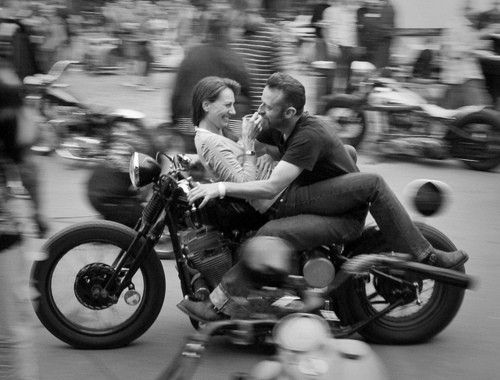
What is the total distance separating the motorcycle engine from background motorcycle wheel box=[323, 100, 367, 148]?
6292 mm

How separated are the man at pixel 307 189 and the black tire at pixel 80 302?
246 millimetres

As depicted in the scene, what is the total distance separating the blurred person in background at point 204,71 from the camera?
719 centimetres

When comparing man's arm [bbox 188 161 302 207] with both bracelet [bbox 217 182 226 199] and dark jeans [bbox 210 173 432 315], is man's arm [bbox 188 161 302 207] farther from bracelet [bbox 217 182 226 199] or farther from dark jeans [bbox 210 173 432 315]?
dark jeans [bbox 210 173 432 315]

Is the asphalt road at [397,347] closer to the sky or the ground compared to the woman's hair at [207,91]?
closer to the ground

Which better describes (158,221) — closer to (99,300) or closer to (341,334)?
(99,300)

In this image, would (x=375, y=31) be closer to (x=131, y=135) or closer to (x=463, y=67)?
(x=463, y=67)

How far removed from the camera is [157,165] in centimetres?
497

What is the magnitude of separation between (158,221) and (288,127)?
823 millimetres

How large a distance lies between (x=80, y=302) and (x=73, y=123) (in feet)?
19.9

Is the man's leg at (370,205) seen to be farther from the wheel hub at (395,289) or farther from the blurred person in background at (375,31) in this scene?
the blurred person in background at (375,31)

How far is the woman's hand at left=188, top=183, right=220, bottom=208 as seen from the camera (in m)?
4.75

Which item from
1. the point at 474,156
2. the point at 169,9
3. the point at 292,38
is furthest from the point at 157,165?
the point at 169,9

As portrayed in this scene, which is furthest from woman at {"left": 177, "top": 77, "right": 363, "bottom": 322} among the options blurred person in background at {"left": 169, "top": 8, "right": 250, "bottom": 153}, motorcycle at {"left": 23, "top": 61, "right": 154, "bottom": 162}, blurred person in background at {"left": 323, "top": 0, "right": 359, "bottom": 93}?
blurred person in background at {"left": 323, "top": 0, "right": 359, "bottom": 93}

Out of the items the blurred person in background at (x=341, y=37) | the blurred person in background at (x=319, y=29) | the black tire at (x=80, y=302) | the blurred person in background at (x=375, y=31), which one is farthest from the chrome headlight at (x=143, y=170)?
the blurred person in background at (x=319, y=29)
